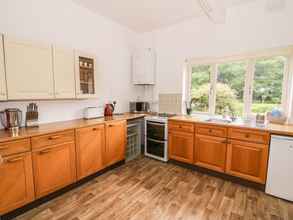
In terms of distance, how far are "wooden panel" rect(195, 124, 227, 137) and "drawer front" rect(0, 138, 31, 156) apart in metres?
2.36

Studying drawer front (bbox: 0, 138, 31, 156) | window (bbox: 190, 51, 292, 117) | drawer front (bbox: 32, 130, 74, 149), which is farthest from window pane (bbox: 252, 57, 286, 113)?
drawer front (bbox: 0, 138, 31, 156)

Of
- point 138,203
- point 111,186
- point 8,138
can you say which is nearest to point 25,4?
point 8,138

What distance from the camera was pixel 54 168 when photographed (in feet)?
6.35

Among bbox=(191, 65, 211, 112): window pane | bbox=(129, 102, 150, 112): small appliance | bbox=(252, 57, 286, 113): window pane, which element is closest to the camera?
bbox=(252, 57, 286, 113): window pane

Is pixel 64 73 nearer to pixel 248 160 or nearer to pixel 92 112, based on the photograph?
pixel 92 112

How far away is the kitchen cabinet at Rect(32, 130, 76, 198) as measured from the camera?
1.79 m

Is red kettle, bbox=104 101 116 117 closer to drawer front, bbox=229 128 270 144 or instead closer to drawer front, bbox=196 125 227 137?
drawer front, bbox=196 125 227 137

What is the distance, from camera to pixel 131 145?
3.29 m

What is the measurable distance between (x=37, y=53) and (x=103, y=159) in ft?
5.80

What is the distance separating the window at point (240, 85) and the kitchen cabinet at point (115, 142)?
1.64m

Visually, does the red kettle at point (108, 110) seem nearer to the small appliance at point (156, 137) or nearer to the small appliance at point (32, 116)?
the small appliance at point (156, 137)

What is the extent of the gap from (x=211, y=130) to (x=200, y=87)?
3.70 feet

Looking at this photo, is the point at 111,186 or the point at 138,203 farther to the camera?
the point at 111,186

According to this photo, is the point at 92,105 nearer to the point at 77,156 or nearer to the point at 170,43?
the point at 77,156
